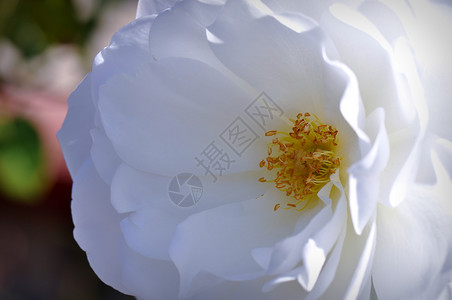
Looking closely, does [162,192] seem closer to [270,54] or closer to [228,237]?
[228,237]

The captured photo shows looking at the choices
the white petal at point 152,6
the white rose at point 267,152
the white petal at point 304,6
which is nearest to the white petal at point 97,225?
the white rose at point 267,152

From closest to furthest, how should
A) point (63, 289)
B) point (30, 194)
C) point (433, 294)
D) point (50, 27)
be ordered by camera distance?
point (433, 294) < point (30, 194) < point (50, 27) < point (63, 289)

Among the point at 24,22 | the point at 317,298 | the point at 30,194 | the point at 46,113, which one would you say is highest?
the point at 317,298

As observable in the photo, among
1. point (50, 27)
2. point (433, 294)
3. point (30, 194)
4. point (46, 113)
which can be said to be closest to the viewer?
point (433, 294)

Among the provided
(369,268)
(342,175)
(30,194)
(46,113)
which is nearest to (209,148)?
(342,175)

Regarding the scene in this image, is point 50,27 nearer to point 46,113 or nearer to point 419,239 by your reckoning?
point 46,113

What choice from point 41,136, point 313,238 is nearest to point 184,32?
point 313,238
